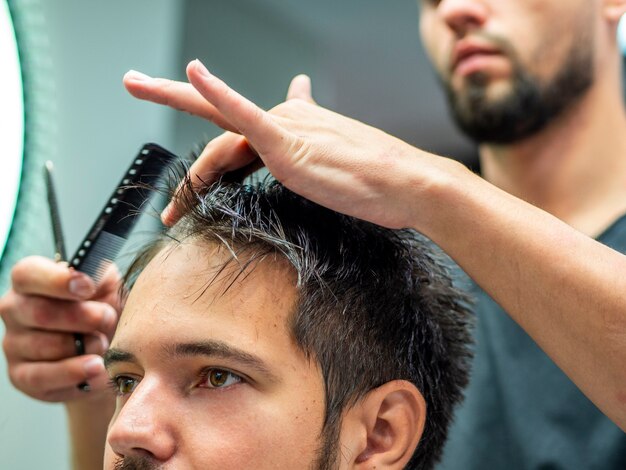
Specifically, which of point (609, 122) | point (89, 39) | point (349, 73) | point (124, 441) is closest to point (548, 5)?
point (609, 122)

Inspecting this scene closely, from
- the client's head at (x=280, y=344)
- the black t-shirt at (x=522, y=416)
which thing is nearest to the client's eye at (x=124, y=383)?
Answer: the client's head at (x=280, y=344)

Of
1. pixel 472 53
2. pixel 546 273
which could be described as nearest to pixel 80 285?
pixel 546 273

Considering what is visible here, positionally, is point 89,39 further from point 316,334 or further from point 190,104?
point 316,334

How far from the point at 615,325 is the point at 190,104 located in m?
0.59

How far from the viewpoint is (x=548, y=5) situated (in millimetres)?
1724

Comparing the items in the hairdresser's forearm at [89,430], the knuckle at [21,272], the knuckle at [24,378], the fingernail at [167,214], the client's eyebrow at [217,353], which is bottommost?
the hairdresser's forearm at [89,430]

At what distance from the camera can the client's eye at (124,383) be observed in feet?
3.86

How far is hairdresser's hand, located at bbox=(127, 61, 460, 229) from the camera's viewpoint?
99 cm

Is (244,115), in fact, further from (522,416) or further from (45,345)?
(522,416)

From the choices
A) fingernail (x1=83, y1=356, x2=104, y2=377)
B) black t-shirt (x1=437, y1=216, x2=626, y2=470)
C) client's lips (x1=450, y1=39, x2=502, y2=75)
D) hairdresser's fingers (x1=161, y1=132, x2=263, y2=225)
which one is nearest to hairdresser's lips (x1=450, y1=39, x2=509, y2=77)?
client's lips (x1=450, y1=39, x2=502, y2=75)

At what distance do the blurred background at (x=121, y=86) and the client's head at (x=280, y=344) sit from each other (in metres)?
0.22

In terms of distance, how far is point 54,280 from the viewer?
127cm

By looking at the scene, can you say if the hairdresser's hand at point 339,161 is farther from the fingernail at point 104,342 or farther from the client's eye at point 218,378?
the fingernail at point 104,342

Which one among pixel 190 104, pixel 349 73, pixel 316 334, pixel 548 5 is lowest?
pixel 349 73
